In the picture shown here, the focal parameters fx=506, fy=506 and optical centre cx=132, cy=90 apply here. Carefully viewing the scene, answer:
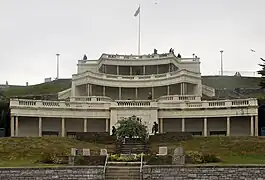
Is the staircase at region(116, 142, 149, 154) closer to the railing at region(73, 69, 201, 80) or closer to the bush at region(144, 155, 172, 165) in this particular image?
the bush at region(144, 155, 172, 165)

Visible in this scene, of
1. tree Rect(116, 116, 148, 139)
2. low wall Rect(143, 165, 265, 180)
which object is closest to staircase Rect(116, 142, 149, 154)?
tree Rect(116, 116, 148, 139)

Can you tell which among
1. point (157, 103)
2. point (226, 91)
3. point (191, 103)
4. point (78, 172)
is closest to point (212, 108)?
point (191, 103)

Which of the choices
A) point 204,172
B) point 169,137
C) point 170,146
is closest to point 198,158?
point 204,172

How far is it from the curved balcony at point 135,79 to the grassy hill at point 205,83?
12.6 m

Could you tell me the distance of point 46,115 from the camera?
61.5 metres

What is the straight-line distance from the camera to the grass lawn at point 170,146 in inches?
1555

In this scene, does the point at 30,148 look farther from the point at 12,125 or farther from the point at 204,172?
the point at 204,172

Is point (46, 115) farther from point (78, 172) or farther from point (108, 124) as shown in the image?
point (78, 172)

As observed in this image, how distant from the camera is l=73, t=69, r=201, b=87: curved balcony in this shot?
71.5 m

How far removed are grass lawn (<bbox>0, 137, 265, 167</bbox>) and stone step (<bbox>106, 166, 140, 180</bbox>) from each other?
258 inches

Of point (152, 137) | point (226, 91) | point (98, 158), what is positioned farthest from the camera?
point (226, 91)

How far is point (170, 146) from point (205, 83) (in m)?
41.3

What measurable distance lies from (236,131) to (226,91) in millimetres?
16645

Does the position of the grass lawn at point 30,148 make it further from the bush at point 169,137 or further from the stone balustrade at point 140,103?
the stone balustrade at point 140,103
